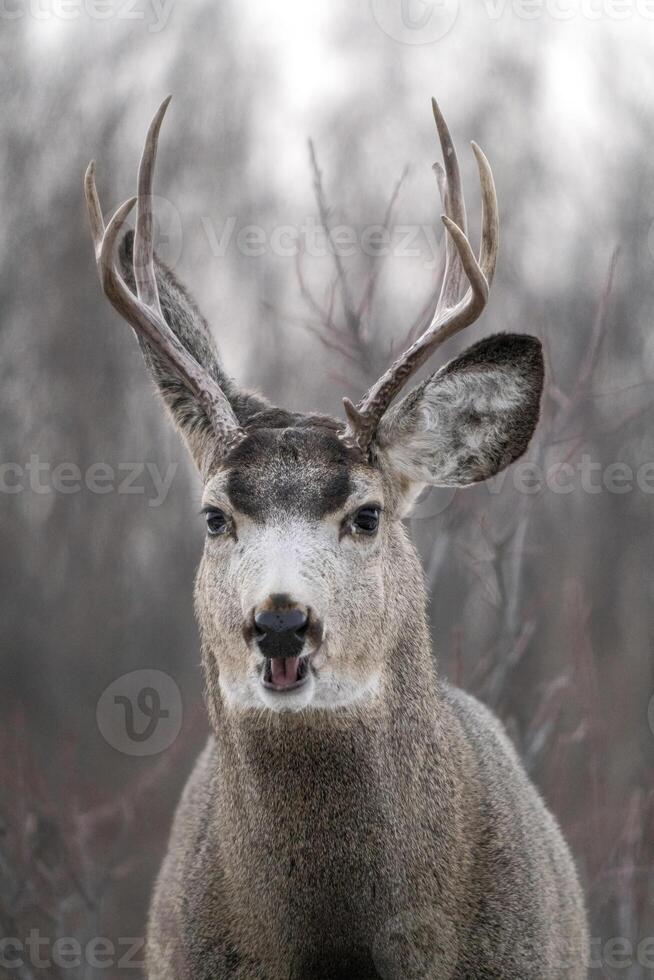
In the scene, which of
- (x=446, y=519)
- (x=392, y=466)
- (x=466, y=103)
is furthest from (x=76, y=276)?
(x=392, y=466)

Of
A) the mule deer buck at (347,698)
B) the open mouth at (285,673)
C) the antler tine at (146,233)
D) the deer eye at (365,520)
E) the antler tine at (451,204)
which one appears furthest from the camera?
the antler tine at (146,233)

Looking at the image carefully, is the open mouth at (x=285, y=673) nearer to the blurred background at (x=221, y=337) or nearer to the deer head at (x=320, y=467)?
the deer head at (x=320, y=467)

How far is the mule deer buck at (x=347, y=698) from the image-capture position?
4312 mm

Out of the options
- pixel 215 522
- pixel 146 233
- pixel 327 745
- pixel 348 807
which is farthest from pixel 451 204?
pixel 348 807

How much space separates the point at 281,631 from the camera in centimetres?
397

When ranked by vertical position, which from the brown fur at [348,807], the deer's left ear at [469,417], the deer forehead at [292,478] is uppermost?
the deer's left ear at [469,417]

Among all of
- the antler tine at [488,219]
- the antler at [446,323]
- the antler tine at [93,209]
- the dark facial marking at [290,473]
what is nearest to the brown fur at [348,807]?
the dark facial marking at [290,473]

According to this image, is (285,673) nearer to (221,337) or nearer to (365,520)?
(365,520)

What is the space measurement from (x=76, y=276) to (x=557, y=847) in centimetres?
1664

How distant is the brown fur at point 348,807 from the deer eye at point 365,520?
2.6 inches

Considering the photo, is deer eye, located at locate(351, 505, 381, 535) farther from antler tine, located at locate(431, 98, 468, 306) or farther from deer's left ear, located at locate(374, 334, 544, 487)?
antler tine, located at locate(431, 98, 468, 306)

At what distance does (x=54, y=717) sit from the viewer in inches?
699

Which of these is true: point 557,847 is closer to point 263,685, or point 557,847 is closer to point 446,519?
point 263,685

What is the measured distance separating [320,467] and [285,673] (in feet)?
2.65
